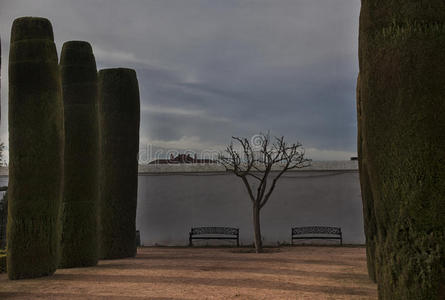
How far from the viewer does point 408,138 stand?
548cm

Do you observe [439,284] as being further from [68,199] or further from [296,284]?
[68,199]

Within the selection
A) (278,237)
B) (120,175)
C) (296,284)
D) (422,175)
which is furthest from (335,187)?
(422,175)

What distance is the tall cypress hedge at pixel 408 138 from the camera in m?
5.37

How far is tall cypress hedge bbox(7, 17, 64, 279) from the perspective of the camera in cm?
1069

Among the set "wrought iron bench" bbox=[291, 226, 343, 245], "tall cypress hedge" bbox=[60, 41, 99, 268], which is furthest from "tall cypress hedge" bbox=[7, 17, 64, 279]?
"wrought iron bench" bbox=[291, 226, 343, 245]

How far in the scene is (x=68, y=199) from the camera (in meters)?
12.6

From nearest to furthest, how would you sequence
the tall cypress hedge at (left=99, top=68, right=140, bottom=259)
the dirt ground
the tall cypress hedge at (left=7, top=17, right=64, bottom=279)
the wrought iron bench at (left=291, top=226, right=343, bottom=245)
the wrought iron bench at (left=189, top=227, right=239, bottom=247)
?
the dirt ground, the tall cypress hedge at (left=7, top=17, right=64, bottom=279), the tall cypress hedge at (left=99, top=68, right=140, bottom=259), the wrought iron bench at (left=291, top=226, right=343, bottom=245), the wrought iron bench at (left=189, top=227, right=239, bottom=247)

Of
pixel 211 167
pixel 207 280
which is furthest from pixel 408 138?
pixel 211 167

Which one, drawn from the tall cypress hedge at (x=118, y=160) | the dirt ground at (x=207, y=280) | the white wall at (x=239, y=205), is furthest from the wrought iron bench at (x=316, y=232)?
the tall cypress hedge at (x=118, y=160)

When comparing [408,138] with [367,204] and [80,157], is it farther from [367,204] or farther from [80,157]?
[80,157]

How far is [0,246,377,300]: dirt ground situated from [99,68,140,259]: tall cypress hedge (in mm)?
856

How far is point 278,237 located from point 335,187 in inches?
121

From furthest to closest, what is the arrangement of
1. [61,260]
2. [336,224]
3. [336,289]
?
[336,224] → [61,260] → [336,289]

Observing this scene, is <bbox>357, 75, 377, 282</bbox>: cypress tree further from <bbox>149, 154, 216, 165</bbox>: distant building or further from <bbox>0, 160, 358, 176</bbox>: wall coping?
<bbox>149, 154, 216, 165</bbox>: distant building
